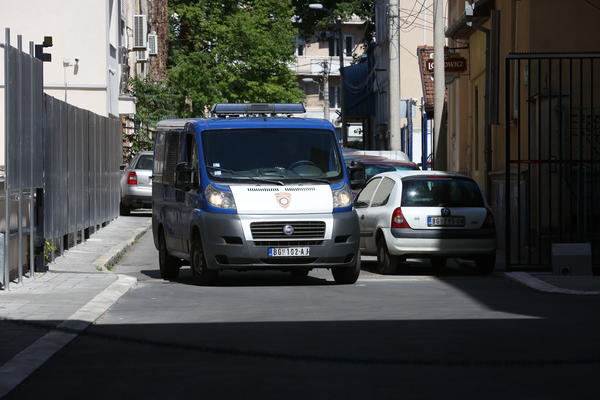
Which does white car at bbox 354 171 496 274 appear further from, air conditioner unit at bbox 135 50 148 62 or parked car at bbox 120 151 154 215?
air conditioner unit at bbox 135 50 148 62

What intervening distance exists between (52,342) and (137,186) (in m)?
27.9

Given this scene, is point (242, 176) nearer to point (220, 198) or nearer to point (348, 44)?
point (220, 198)

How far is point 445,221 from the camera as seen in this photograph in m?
19.9

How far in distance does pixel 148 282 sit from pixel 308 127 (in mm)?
2755

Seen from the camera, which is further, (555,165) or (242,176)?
(555,165)

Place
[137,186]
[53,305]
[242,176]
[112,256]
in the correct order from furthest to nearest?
1. [137,186]
2. [112,256]
3. [242,176]
4. [53,305]

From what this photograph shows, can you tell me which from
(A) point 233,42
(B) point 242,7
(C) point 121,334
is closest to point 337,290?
(C) point 121,334

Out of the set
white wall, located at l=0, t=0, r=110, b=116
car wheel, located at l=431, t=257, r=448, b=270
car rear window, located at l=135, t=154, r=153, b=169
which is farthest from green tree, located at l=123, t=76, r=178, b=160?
car wheel, located at l=431, t=257, r=448, b=270

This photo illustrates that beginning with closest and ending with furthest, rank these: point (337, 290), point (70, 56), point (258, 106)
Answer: point (337, 290), point (258, 106), point (70, 56)

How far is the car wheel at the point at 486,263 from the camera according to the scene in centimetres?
2014

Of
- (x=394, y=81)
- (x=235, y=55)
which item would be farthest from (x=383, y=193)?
(x=235, y=55)

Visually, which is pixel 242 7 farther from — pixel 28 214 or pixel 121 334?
pixel 121 334

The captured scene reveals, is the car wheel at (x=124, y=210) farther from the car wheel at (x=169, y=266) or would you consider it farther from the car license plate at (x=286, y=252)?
the car license plate at (x=286, y=252)

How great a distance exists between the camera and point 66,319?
496 inches
